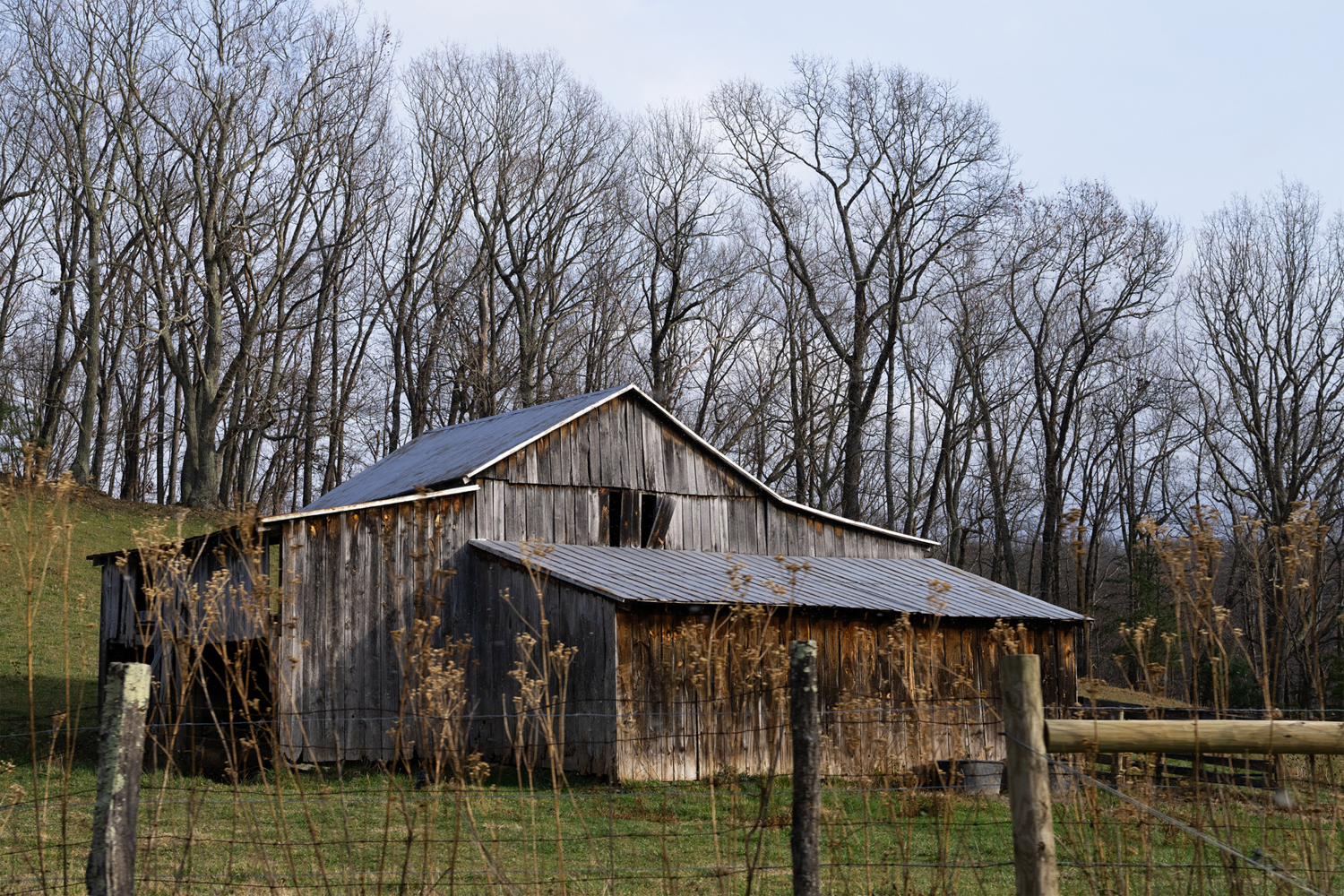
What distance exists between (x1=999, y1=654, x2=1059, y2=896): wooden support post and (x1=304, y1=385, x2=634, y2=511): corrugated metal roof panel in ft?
41.5

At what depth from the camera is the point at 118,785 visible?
4262 mm

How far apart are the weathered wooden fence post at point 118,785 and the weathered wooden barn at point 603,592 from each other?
7.49 m

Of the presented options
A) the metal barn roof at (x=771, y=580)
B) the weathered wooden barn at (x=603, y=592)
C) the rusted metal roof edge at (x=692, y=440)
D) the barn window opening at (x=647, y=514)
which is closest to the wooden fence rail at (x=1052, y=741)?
the weathered wooden barn at (x=603, y=592)

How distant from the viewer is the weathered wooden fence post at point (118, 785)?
13.8 ft

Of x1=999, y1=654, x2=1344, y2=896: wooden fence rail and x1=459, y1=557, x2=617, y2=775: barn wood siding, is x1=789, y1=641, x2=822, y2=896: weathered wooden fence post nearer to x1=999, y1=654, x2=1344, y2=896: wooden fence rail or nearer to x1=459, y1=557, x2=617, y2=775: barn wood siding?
x1=999, y1=654, x2=1344, y2=896: wooden fence rail

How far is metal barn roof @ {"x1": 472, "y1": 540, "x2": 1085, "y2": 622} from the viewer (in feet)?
48.5

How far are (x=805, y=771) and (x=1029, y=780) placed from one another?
835mm

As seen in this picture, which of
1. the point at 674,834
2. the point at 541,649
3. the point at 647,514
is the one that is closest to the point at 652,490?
the point at 647,514

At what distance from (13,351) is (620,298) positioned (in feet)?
66.2

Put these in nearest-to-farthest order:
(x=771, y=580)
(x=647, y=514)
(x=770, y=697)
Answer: (x=770, y=697), (x=771, y=580), (x=647, y=514)

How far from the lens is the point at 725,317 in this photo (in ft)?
128

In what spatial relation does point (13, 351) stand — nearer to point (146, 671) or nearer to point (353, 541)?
point (353, 541)

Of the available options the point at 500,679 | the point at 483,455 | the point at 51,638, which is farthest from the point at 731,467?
the point at 51,638

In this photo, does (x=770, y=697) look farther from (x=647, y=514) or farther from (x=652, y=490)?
(x=652, y=490)
